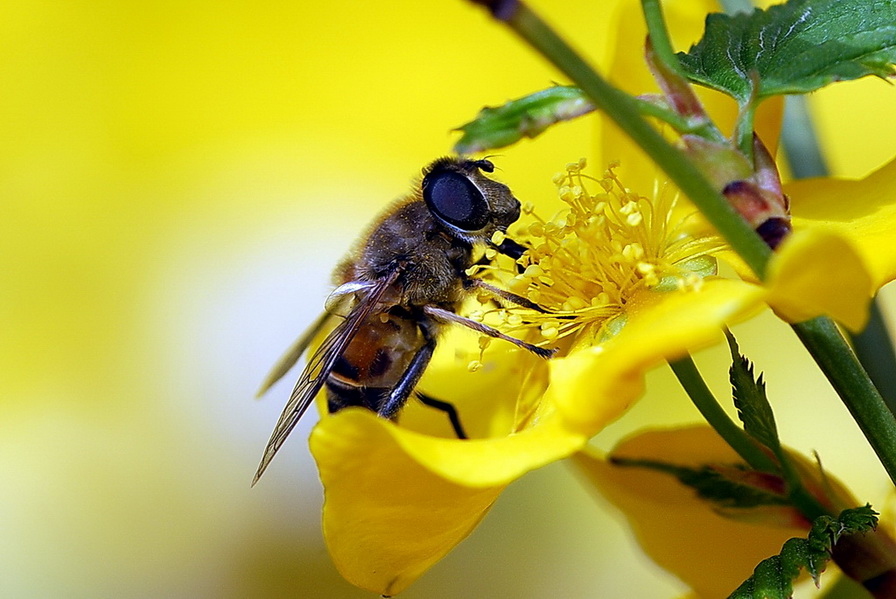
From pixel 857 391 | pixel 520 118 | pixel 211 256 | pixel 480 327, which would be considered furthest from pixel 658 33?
A: pixel 211 256

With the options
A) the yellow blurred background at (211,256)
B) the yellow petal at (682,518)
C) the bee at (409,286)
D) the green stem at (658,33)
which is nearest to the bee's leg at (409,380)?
the bee at (409,286)

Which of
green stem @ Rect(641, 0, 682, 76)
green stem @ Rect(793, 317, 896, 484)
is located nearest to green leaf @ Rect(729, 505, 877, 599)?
green stem @ Rect(793, 317, 896, 484)

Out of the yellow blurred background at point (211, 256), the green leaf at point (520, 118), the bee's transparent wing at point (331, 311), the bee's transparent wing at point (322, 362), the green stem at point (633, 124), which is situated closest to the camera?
the green stem at point (633, 124)

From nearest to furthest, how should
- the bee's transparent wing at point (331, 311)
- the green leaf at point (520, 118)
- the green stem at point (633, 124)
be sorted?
1. the green stem at point (633, 124)
2. the green leaf at point (520, 118)
3. the bee's transparent wing at point (331, 311)

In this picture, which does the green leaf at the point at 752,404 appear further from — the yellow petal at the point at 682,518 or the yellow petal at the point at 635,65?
the yellow petal at the point at 635,65

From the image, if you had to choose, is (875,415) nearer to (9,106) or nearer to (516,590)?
(516,590)

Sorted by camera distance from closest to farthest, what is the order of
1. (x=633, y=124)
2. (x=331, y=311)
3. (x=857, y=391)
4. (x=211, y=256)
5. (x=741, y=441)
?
1. (x=633, y=124)
2. (x=857, y=391)
3. (x=741, y=441)
4. (x=331, y=311)
5. (x=211, y=256)

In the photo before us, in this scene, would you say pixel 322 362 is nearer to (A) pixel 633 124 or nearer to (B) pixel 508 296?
(B) pixel 508 296

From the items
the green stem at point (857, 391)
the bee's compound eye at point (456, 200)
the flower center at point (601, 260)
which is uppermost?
the bee's compound eye at point (456, 200)
